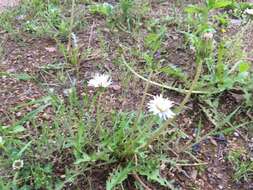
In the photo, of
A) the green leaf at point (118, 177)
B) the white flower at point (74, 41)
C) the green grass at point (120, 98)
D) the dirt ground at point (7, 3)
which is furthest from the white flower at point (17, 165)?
the dirt ground at point (7, 3)

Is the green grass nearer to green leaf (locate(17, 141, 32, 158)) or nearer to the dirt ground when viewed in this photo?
green leaf (locate(17, 141, 32, 158))

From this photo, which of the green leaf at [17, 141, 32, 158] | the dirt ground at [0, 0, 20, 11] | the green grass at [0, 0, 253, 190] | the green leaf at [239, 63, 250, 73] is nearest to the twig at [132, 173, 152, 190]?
the green grass at [0, 0, 253, 190]

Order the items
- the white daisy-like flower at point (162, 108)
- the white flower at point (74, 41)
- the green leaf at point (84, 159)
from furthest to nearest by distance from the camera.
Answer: the white flower at point (74, 41), the green leaf at point (84, 159), the white daisy-like flower at point (162, 108)

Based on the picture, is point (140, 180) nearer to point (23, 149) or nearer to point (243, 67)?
point (23, 149)

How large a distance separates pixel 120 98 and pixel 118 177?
546 millimetres

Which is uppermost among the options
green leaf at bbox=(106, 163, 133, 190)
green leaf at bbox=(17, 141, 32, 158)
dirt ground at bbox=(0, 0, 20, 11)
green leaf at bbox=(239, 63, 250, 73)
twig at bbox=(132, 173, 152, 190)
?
green leaf at bbox=(239, 63, 250, 73)

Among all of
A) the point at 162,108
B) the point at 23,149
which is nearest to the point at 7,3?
the point at 23,149

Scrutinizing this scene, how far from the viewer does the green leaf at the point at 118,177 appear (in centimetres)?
152

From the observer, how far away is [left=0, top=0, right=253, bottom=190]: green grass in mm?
1585

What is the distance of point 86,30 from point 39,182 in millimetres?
1210

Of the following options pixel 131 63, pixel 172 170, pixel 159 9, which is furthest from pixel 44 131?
pixel 159 9

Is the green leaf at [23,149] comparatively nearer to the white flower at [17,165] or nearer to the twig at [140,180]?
the white flower at [17,165]

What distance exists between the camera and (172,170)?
5.49 feet

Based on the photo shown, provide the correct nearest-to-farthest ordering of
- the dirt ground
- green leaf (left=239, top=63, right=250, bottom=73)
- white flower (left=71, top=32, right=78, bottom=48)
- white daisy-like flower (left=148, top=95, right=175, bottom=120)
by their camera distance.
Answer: white daisy-like flower (left=148, top=95, right=175, bottom=120) < green leaf (left=239, top=63, right=250, bottom=73) < white flower (left=71, top=32, right=78, bottom=48) < the dirt ground
